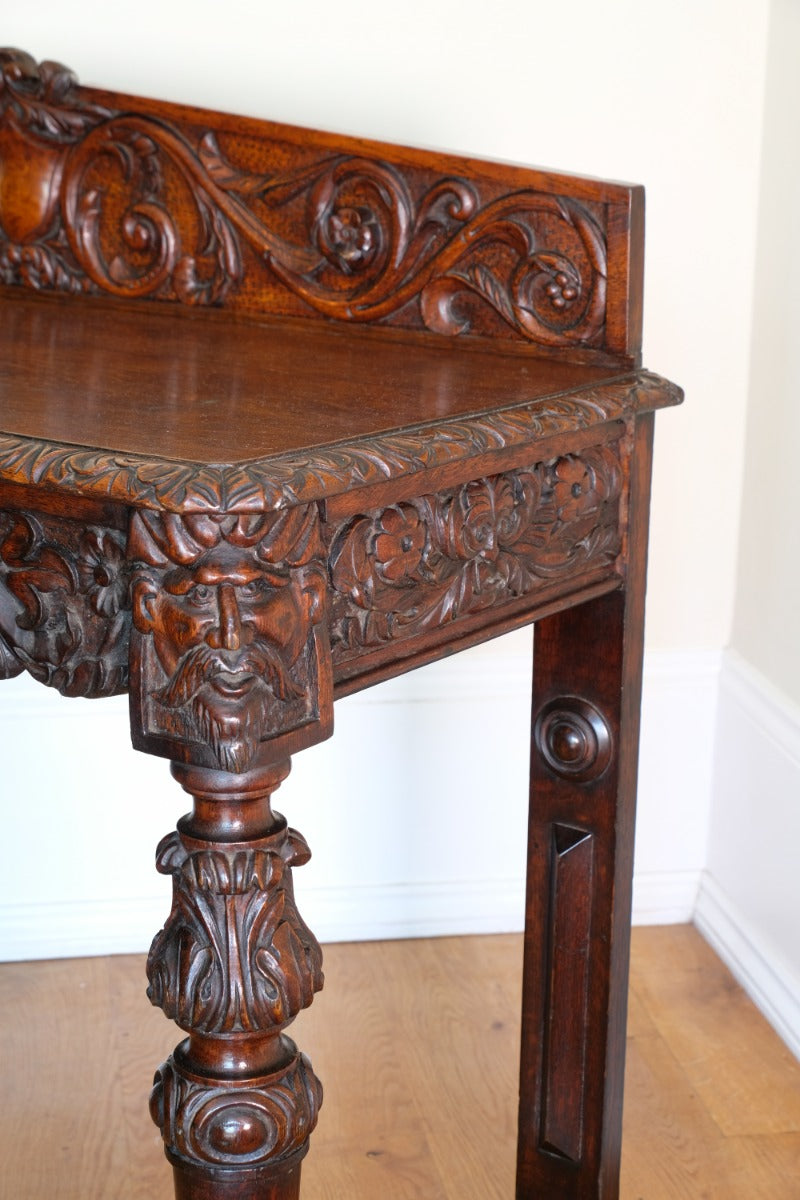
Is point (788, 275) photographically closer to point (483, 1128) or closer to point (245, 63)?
point (245, 63)

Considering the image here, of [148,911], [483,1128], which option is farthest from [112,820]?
[483,1128]

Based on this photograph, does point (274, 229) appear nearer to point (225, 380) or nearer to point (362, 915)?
point (225, 380)

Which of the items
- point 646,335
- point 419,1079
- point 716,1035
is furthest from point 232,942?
point 646,335

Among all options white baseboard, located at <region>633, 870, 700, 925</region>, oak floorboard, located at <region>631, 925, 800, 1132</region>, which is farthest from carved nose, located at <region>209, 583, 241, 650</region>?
white baseboard, located at <region>633, 870, 700, 925</region>

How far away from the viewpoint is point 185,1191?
976 millimetres

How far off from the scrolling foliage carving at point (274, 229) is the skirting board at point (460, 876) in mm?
598

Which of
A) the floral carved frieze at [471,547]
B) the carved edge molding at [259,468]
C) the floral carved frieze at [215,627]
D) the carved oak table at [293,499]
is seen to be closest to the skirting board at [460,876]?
the carved oak table at [293,499]

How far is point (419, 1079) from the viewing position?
1731mm

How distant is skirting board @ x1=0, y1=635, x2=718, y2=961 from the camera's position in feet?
6.45

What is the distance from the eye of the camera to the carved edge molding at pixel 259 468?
83 cm

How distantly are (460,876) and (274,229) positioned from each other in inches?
36.0

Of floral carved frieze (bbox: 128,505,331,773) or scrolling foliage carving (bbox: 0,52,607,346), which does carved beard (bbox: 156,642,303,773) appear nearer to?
floral carved frieze (bbox: 128,505,331,773)

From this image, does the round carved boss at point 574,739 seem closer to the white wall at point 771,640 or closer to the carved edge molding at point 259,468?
the carved edge molding at point 259,468

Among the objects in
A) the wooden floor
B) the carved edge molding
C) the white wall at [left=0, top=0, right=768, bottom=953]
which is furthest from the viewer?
the white wall at [left=0, top=0, right=768, bottom=953]
